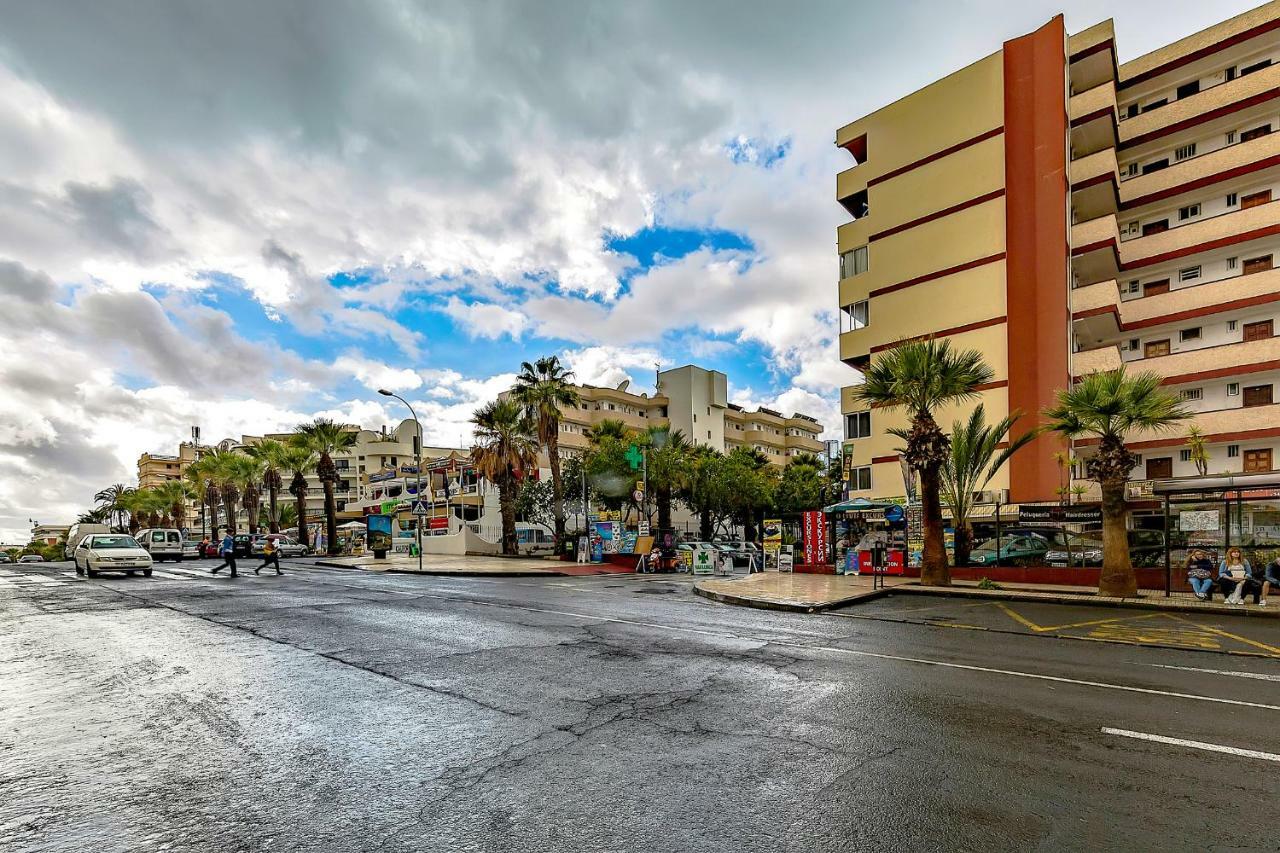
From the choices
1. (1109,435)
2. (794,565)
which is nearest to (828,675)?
(1109,435)

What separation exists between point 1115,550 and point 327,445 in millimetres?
45779

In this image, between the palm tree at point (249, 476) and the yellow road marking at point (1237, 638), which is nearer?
the yellow road marking at point (1237, 638)

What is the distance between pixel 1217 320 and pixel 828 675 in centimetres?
3483

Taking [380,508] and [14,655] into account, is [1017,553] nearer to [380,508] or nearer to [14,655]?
[14,655]

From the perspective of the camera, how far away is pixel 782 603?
14.9m

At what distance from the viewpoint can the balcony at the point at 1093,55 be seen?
33.7 m

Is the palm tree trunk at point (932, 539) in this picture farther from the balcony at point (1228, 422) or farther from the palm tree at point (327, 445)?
the palm tree at point (327, 445)

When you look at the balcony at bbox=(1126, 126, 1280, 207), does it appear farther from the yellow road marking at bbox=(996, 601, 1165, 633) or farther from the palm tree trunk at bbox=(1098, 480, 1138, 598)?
the yellow road marking at bbox=(996, 601, 1165, 633)

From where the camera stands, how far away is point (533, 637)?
403 inches

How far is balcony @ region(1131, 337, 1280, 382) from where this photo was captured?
2889 cm

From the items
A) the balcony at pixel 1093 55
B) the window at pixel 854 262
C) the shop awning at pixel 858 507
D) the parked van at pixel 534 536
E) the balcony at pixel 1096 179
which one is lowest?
the parked van at pixel 534 536

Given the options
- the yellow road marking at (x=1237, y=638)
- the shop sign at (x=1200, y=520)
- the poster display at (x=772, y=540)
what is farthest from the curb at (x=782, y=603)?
the poster display at (x=772, y=540)

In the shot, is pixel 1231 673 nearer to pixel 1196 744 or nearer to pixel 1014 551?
pixel 1196 744

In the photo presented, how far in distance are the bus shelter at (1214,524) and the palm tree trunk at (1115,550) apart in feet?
3.04
